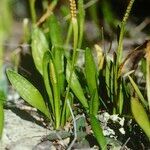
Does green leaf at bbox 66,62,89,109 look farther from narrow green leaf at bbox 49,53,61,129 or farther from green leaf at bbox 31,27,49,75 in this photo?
green leaf at bbox 31,27,49,75

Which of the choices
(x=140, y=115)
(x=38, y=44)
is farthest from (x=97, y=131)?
(x=38, y=44)

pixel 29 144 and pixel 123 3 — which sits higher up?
pixel 123 3

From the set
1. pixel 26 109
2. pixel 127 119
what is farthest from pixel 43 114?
pixel 127 119

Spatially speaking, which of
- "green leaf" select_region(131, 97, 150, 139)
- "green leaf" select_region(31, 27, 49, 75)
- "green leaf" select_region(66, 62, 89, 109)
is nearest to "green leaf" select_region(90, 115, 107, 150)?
"green leaf" select_region(131, 97, 150, 139)

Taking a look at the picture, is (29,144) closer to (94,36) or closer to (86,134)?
(86,134)

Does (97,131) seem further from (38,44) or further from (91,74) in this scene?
(38,44)
